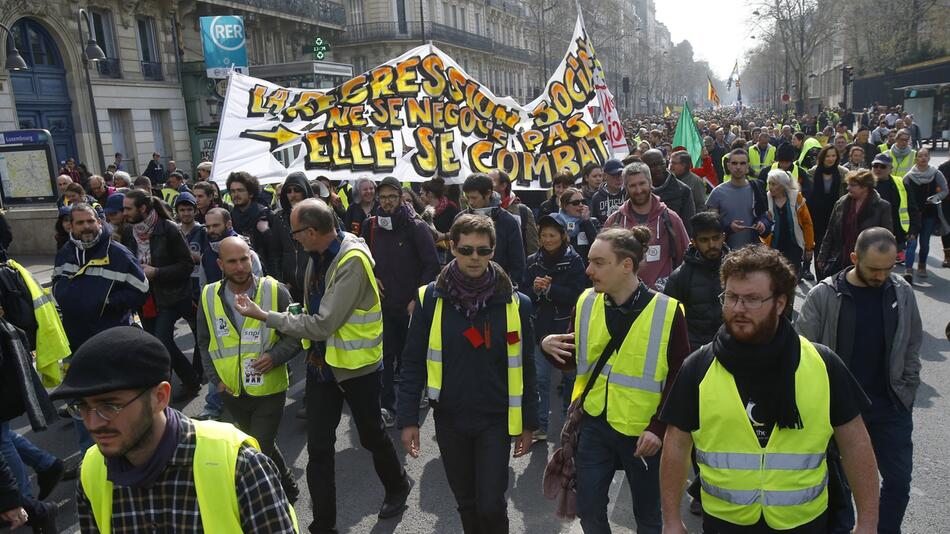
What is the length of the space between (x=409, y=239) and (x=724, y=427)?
135 inches

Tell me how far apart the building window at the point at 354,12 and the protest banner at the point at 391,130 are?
37.6 m

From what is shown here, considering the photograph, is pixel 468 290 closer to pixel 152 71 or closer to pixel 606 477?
pixel 606 477

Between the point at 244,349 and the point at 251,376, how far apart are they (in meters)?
0.16

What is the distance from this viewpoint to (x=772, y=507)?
2350 mm

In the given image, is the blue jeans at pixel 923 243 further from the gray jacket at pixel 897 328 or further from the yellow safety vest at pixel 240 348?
the yellow safety vest at pixel 240 348

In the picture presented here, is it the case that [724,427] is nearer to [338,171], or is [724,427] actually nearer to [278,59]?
[338,171]

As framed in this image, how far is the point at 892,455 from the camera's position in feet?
11.2

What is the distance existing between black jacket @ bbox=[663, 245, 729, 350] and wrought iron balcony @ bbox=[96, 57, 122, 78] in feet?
78.7

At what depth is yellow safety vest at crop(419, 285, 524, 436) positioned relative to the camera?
331 centimetres

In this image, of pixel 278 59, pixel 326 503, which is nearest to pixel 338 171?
pixel 326 503

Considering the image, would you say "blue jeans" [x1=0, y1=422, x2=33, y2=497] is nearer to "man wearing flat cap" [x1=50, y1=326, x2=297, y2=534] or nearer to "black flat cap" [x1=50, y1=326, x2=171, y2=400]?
"man wearing flat cap" [x1=50, y1=326, x2=297, y2=534]

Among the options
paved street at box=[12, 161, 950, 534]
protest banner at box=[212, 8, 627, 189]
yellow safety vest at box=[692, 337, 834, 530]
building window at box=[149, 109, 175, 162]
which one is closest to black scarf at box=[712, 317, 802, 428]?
yellow safety vest at box=[692, 337, 834, 530]

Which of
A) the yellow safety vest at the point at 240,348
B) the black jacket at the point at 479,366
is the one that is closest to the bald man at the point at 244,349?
the yellow safety vest at the point at 240,348

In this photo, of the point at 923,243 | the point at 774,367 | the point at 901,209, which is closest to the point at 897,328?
the point at 774,367
